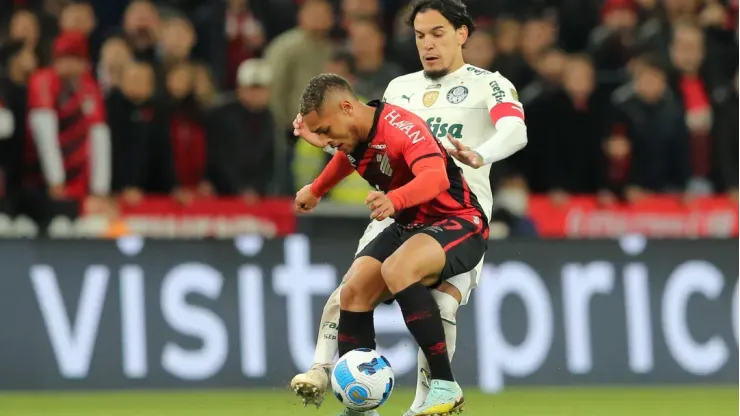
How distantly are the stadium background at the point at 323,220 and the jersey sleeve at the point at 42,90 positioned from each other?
13 cm

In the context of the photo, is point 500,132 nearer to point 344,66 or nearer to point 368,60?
point 344,66

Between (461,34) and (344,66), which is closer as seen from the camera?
(461,34)

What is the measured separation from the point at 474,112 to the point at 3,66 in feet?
21.0

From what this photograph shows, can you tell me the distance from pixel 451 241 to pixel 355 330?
70cm

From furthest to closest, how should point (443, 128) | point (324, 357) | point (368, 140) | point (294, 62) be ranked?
point (294, 62)
point (443, 128)
point (324, 357)
point (368, 140)

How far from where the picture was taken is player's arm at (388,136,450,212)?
7.28 m

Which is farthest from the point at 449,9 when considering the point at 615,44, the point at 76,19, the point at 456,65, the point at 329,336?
the point at 615,44

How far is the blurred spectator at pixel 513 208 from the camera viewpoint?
13.9 meters

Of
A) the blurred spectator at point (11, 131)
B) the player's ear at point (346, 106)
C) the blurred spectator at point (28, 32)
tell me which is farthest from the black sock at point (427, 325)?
the blurred spectator at point (28, 32)

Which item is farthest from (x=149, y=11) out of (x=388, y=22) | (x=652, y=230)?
(x=652, y=230)

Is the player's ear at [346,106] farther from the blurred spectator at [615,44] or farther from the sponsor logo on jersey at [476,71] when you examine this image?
the blurred spectator at [615,44]

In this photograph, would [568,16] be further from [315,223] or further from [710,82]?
[315,223]

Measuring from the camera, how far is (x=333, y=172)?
8086 mm

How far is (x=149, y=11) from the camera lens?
48.5 ft
